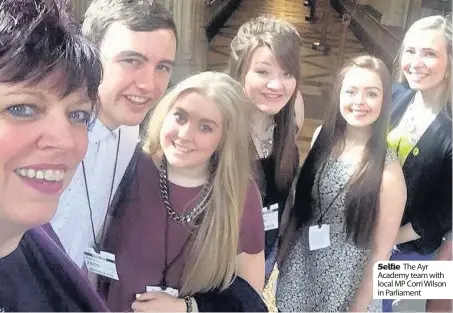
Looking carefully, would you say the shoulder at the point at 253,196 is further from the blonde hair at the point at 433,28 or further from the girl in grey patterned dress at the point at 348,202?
the blonde hair at the point at 433,28

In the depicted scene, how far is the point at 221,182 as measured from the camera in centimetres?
95

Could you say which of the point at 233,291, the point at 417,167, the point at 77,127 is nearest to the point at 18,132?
the point at 77,127

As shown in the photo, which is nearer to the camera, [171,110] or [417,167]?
[171,110]

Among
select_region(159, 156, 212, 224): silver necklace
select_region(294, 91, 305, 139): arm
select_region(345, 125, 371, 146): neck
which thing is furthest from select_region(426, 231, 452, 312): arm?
select_region(159, 156, 212, 224): silver necklace

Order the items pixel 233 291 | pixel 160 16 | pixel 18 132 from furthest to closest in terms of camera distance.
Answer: pixel 233 291, pixel 160 16, pixel 18 132

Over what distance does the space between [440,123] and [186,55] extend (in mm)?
477

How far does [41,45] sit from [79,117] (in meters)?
0.13

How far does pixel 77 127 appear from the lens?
843 millimetres

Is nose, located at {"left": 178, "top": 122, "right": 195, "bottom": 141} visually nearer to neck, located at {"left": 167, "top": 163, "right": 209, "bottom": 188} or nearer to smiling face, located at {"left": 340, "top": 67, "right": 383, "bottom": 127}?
neck, located at {"left": 167, "top": 163, "right": 209, "bottom": 188}

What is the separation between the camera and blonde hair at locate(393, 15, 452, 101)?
3.26 ft

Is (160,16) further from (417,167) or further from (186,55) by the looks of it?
(417,167)

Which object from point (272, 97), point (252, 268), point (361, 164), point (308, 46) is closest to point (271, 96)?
point (272, 97)

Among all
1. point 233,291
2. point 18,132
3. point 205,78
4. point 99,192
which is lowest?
point 233,291

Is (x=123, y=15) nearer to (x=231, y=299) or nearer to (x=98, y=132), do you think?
(x=98, y=132)
